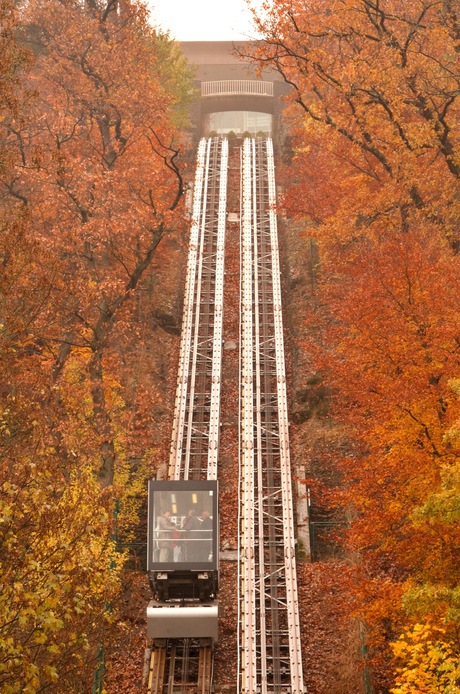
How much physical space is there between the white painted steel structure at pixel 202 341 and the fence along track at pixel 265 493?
1.20 metres

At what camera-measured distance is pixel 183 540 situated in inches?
927

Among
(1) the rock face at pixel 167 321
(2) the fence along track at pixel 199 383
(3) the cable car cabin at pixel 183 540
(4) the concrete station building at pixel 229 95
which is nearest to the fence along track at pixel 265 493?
(2) the fence along track at pixel 199 383

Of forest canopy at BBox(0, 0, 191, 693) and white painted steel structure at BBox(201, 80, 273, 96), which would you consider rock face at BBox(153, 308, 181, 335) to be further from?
white painted steel structure at BBox(201, 80, 273, 96)

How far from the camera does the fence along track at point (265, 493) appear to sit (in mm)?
23828

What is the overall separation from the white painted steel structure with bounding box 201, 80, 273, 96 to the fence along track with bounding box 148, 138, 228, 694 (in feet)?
55.6

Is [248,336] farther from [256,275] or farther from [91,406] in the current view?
[91,406]

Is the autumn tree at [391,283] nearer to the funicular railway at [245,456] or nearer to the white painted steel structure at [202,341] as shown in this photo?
the funicular railway at [245,456]

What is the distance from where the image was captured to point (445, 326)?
2370 centimetres

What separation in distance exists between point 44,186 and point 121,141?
3.77 meters

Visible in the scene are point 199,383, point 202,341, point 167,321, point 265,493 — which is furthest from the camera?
point 167,321

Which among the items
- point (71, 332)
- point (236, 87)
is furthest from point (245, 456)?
point (236, 87)

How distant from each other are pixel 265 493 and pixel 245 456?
6.46ft

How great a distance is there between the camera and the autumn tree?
2152 centimetres

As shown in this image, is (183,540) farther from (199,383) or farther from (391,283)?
(199,383)
